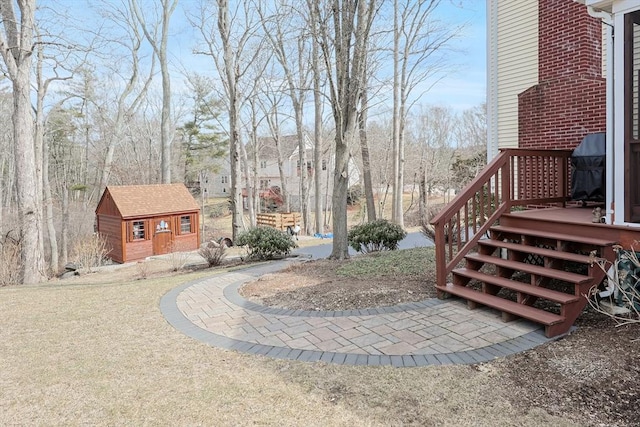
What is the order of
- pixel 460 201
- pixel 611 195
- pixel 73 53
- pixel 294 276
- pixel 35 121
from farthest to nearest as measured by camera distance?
pixel 35 121 < pixel 73 53 < pixel 294 276 < pixel 460 201 < pixel 611 195

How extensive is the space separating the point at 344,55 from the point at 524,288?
528cm

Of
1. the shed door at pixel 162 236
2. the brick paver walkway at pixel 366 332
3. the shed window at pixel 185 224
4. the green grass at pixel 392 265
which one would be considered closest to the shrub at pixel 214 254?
the green grass at pixel 392 265

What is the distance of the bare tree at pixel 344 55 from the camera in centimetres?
751

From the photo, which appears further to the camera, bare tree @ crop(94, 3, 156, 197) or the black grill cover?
bare tree @ crop(94, 3, 156, 197)

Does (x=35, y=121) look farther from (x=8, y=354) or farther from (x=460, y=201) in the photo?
(x=460, y=201)

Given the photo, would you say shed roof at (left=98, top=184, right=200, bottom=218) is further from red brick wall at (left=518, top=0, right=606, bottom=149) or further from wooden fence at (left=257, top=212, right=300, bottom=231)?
red brick wall at (left=518, top=0, right=606, bottom=149)

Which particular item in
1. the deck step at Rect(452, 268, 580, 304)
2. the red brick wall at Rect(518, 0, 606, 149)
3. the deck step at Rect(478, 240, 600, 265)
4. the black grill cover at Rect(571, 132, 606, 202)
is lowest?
the deck step at Rect(452, 268, 580, 304)

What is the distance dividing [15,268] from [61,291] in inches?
152

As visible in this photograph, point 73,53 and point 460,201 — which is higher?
point 73,53

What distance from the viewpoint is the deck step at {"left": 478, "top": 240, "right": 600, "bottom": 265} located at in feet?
13.3

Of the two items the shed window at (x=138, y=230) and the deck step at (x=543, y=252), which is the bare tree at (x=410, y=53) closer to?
the shed window at (x=138, y=230)

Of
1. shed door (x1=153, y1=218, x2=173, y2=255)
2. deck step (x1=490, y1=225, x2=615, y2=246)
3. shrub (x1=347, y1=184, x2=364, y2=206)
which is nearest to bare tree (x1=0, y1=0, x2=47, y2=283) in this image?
shed door (x1=153, y1=218, x2=173, y2=255)

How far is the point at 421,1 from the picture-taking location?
17.8m

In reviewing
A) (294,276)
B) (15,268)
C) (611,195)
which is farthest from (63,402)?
(15,268)
